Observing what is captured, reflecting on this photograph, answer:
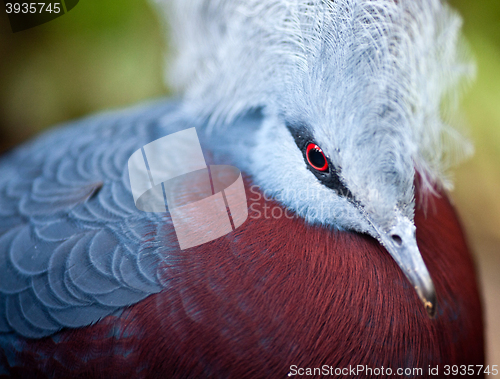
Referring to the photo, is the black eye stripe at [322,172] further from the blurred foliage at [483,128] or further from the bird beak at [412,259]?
the blurred foliage at [483,128]

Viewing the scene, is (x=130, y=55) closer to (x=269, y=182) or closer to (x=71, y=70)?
(x=71, y=70)

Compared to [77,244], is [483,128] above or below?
below

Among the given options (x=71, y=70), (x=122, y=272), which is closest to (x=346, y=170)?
(x=122, y=272)

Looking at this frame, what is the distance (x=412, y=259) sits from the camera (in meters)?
0.86

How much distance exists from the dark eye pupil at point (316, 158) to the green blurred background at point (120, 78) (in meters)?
1.47

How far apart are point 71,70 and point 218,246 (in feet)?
A: 7.13

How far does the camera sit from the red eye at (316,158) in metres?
0.91

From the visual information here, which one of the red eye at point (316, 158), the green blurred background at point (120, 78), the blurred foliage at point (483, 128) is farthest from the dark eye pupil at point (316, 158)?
the green blurred background at point (120, 78)

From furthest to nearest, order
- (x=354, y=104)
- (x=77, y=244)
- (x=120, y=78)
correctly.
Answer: (x=120, y=78) → (x=77, y=244) → (x=354, y=104)

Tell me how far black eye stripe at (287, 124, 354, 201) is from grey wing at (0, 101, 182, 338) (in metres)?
Answer: 0.40

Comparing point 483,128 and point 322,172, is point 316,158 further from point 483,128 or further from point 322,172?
point 483,128

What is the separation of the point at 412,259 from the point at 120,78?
2281 millimetres

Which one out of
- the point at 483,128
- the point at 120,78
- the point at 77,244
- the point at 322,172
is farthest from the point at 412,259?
the point at 120,78

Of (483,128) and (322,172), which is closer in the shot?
(322,172)
